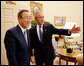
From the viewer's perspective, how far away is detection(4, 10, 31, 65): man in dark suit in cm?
187

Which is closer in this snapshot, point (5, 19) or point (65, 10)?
point (5, 19)

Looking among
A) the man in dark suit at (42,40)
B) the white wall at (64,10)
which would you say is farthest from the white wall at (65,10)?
the man in dark suit at (42,40)

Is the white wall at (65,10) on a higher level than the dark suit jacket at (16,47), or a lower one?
higher

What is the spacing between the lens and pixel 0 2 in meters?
4.20

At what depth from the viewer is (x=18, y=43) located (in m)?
1.93

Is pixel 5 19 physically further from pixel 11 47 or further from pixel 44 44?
pixel 11 47

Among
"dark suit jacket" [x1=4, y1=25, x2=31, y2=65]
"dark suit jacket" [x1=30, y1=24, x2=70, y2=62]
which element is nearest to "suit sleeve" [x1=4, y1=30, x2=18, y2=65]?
"dark suit jacket" [x1=4, y1=25, x2=31, y2=65]

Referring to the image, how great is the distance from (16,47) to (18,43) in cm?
6

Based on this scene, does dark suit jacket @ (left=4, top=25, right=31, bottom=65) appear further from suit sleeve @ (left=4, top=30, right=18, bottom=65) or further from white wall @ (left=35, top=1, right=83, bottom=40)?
white wall @ (left=35, top=1, right=83, bottom=40)

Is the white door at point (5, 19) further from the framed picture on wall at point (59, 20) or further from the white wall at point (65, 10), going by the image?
the framed picture on wall at point (59, 20)

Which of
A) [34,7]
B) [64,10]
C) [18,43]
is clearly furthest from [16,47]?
[64,10]

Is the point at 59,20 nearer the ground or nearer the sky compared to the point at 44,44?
nearer the sky

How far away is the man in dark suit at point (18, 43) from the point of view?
6.13 ft

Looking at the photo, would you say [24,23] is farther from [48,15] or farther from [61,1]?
[61,1]
